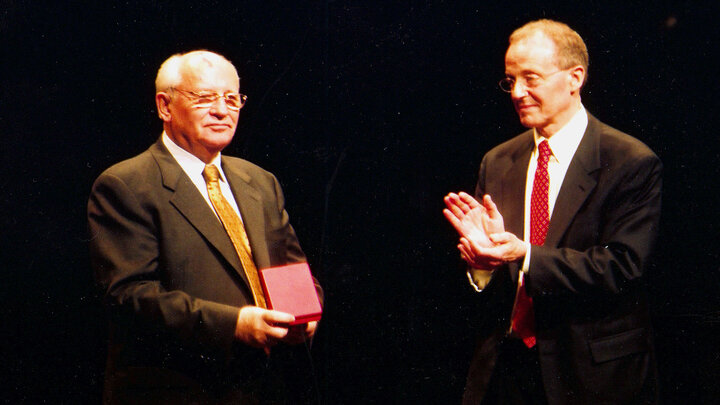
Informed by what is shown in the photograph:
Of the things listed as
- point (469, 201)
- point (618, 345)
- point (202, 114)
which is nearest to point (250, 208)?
point (202, 114)

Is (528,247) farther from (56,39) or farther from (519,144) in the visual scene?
(56,39)

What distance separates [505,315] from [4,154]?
1661mm

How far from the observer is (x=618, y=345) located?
6.73 feet

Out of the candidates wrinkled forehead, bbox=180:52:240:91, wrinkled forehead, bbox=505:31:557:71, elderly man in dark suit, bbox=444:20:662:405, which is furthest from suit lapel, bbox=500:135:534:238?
wrinkled forehead, bbox=180:52:240:91

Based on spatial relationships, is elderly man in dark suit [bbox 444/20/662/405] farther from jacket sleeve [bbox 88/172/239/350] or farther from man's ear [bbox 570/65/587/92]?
jacket sleeve [bbox 88/172/239/350]

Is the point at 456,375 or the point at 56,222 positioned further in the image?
the point at 456,375

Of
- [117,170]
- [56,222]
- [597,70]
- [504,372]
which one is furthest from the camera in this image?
[597,70]

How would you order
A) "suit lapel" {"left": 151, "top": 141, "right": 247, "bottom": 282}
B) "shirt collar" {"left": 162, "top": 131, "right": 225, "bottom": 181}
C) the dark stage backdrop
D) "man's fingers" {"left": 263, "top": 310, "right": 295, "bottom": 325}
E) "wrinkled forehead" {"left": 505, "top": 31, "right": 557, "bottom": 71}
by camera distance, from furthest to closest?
the dark stage backdrop → "wrinkled forehead" {"left": 505, "top": 31, "right": 557, "bottom": 71} → "shirt collar" {"left": 162, "top": 131, "right": 225, "bottom": 181} → "suit lapel" {"left": 151, "top": 141, "right": 247, "bottom": 282} → "man's fingers" {"left": 263, "top": 310, "right": 295, "bottom": 325}

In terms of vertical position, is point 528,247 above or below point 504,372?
above

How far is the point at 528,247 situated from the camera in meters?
2.04

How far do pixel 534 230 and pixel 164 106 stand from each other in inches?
45.2

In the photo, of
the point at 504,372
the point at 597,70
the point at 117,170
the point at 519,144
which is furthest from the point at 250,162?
the point at 597,70

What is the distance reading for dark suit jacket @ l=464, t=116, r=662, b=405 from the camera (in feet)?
6.68

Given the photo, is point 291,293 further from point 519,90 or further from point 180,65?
point 519,90
